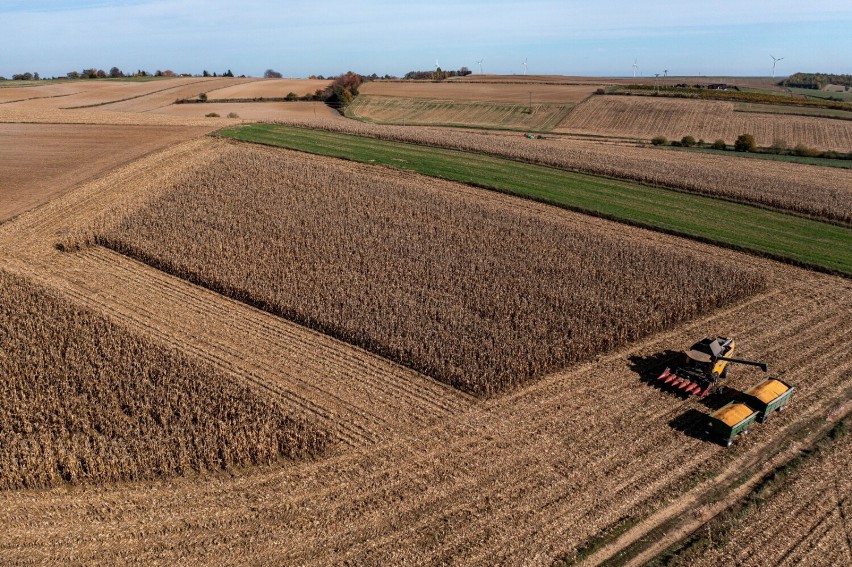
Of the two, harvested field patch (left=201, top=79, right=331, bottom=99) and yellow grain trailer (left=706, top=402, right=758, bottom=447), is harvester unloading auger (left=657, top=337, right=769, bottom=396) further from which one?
harvested field patch (left=201, top=79, right=331, bottom=99)

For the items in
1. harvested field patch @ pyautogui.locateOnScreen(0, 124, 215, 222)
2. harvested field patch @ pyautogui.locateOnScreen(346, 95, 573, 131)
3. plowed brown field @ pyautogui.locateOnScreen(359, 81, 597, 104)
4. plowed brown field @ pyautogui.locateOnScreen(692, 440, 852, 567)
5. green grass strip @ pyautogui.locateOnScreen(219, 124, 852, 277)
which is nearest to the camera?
plowed brown field @ pyautogui.locateOnScreen(692, 440, 852, 567)

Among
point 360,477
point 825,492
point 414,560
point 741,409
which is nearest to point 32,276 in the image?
point 360,477

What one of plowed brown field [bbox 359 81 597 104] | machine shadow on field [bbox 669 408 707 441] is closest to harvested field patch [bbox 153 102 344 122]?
plowed brown field [bbox 359 81 597 104]

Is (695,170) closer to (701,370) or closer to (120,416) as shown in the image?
(701,370)

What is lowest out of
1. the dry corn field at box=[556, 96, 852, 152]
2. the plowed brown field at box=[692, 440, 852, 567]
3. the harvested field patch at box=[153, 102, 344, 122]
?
the plowed brown field at box=[692, 440, 852, 567]

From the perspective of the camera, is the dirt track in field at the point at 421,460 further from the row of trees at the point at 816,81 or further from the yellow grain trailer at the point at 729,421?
the row of trees at the point at 816,81

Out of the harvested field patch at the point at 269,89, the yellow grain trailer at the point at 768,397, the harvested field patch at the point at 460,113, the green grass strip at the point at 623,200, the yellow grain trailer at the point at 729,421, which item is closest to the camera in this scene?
the yellow grain trailer at the point at 729,421

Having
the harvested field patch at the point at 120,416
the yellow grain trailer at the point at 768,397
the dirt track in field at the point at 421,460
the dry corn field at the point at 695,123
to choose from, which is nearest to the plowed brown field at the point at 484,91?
the dry corn field at the point at 695,123

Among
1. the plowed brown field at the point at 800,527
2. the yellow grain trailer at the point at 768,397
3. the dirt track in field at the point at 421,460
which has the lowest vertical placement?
the plowed brown field at the point at 800,527
